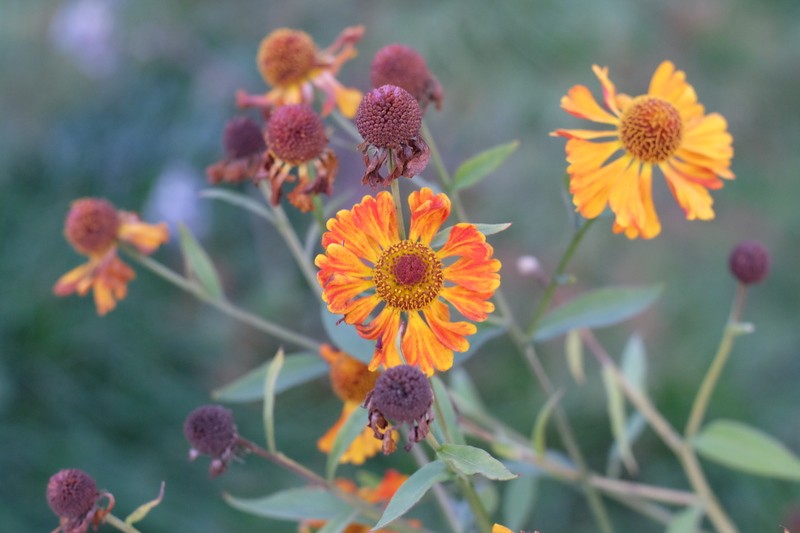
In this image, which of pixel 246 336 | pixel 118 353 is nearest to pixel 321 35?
pixel 246 336

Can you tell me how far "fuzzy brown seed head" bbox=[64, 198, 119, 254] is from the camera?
1.11 m

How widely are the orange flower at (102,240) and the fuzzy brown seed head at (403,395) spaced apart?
0.52 m

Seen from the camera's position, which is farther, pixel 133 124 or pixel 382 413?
pixel 133 124

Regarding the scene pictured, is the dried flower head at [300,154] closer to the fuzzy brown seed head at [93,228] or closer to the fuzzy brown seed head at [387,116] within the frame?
the fuzzy brown seed head at [387,116]

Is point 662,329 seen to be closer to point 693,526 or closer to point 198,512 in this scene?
point 198,512

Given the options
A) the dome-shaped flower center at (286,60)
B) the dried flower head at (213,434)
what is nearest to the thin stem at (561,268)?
the dried flower head at (213,434)

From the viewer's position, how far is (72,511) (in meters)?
0.72

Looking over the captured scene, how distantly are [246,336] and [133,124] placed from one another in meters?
0.80

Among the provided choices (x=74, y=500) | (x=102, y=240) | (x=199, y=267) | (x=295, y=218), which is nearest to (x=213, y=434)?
(x=74, y=500)

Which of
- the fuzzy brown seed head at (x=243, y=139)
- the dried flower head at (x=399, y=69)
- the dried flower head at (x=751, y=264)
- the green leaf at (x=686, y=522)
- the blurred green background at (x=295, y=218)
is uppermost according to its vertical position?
the blurred green background at (x=295, y=218)

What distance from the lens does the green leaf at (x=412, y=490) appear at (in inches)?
25.8

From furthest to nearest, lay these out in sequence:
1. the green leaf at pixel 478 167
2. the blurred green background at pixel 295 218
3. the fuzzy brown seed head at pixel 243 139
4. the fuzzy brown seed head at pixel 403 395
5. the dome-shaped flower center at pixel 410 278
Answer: the blurred green background at pixel 295 218 < the fuzzy brown seed head at pixel 243 139 < the green leaf at pixel 478 167 < the dome-shaped flower center at pixel 410 278 < the fuzzy brown seed head at pixel 403 395

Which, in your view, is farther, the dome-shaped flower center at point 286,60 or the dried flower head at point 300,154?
the dome-shaped flower center at point 286,60

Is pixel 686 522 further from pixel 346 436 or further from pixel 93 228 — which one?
pixel 93 228
